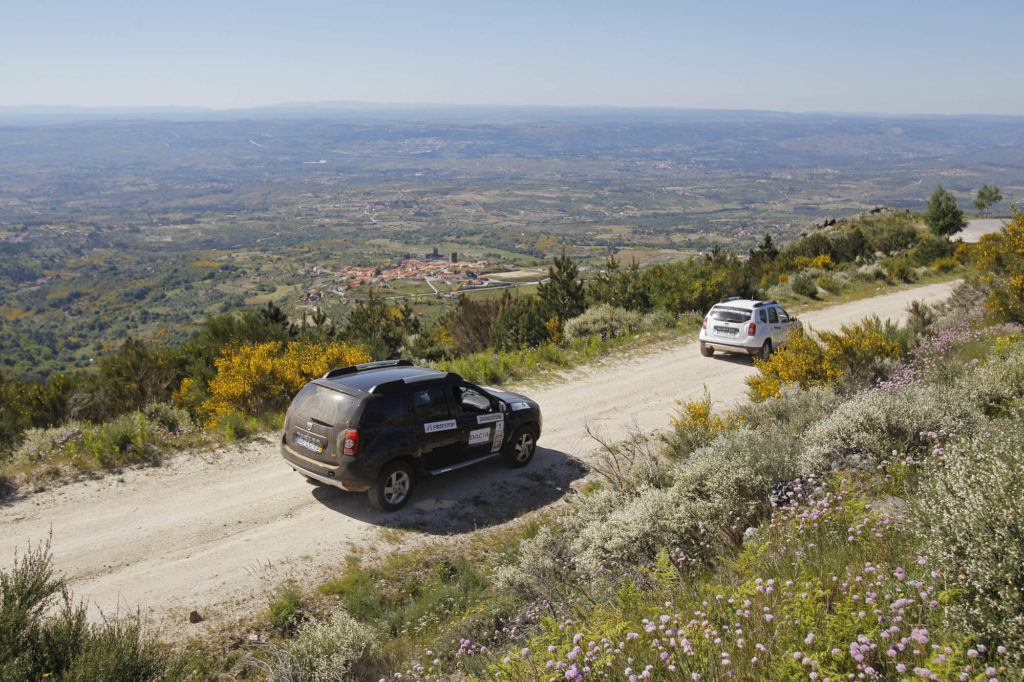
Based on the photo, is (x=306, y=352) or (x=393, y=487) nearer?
(x=393, y=487)

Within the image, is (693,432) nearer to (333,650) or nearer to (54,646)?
(333,650)

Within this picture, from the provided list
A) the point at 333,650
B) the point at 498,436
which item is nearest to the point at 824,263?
the point at 498,436

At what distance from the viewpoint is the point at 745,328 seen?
16.1 m

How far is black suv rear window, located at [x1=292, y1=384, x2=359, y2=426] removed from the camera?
301 inches

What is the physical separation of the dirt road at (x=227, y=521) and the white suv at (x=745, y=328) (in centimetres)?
576

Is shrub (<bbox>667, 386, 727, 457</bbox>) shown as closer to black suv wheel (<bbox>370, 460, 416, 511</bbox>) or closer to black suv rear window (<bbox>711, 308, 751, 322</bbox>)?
black suv wheel (<bbox>370, 460, 416, 511</bbox>)

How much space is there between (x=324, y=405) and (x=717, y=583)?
→ 5.23 meters

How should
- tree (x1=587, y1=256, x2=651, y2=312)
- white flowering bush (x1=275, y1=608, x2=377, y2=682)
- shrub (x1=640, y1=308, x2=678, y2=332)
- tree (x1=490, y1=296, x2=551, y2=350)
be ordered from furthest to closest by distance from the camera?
tree (x1=587, y1=256, x2=651, y2=312) < shrub (x1=640, y1=308, x2=678, y2=332) < tree (x1=490, y1=296, x2=551, y2=350) < white flowering bush (x1=275, y1=608, x2=377, y2=682)

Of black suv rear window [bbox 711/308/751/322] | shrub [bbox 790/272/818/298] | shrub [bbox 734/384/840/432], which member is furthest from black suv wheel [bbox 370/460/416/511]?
shrub [bbox 790/272/818/298]

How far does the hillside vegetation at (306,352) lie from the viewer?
9633mm

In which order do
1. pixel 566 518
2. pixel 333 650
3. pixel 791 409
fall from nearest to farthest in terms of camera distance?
pixel 333 650 → pixel 566 518 → pixel 791 409

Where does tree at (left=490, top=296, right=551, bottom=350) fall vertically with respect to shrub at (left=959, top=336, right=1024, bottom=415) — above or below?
below

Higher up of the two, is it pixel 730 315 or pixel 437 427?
pixel 437 427

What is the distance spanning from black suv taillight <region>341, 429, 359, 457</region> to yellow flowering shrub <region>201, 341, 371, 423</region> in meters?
4.51
